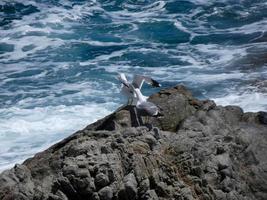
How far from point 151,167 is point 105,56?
14.3m

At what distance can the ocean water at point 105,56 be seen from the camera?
15625 millimetres

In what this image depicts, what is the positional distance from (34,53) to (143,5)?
721 cm

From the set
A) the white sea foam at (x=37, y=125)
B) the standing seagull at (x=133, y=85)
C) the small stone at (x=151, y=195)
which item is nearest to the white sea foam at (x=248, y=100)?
the white sea foam at (x=37, y=125)

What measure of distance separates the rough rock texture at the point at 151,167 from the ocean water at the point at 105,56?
5.51m

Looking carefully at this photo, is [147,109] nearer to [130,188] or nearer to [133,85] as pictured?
[133,85]

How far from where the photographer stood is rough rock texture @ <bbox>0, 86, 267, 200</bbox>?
268 inches

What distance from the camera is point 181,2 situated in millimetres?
27000

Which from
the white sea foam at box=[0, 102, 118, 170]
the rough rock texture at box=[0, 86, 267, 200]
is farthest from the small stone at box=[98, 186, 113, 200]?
the white sea foam at box=[0, 102, 118, 170]

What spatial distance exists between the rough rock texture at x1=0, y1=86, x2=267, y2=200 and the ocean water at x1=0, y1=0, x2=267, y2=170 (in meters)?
5.51

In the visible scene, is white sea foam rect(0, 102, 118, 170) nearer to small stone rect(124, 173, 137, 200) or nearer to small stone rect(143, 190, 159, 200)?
small stone rect(124, 173, 137, 200)

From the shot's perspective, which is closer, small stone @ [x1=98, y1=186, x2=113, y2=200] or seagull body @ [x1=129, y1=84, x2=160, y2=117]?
small stone @ [x1=98, y1=186, x2=113, y2=200]

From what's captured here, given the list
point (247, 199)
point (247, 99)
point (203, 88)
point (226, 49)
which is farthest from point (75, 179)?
point (226, 49)

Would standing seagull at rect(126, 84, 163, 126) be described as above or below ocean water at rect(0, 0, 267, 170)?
above

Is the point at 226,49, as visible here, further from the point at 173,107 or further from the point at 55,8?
the point at 173,107
